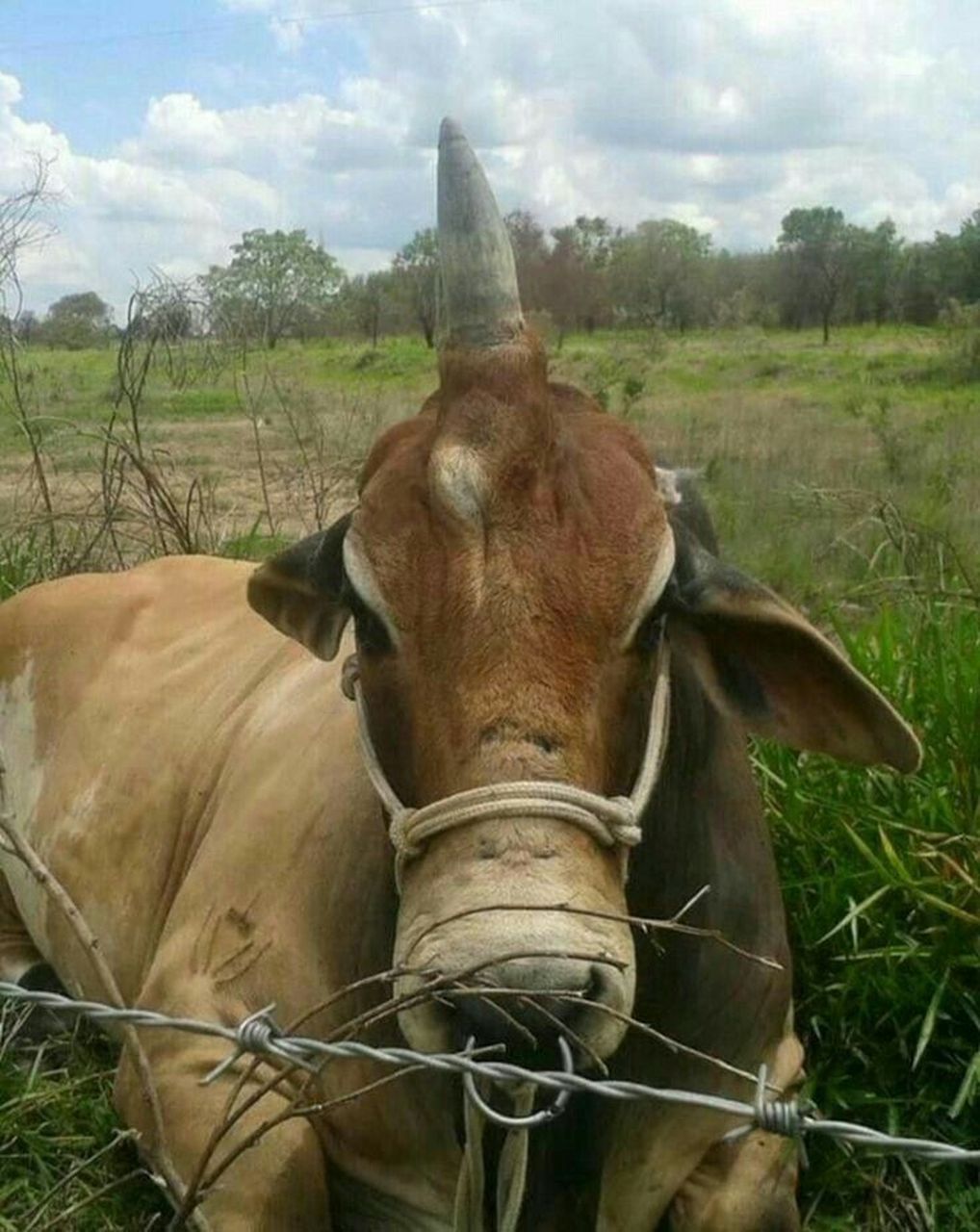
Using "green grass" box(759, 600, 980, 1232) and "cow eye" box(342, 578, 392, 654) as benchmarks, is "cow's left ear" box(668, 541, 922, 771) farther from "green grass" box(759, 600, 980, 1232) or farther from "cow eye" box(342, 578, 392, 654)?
Answer: "green grass" box(759, 600, 980, 1232)

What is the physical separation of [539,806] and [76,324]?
16.2m

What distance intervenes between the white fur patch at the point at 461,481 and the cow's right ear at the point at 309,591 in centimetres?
43

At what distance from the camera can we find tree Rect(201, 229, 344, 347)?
8594 mm

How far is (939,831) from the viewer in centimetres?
394

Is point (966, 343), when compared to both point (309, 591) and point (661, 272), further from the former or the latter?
point (309, 591)

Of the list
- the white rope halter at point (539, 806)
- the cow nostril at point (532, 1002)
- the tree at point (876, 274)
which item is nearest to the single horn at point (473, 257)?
the white rope halter at point (539, 806)

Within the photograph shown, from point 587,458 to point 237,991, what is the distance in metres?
1.41

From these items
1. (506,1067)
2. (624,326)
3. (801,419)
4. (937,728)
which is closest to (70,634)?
(937,728)

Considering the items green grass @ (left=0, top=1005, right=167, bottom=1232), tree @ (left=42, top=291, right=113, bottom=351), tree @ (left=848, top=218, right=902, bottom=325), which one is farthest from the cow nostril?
tree @ (left=848, top=218, right=902, bottom=325)

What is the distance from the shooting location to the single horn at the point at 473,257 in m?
2.92

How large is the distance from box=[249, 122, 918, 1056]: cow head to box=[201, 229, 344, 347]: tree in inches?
216

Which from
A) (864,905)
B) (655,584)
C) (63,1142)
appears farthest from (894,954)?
(63,1142)

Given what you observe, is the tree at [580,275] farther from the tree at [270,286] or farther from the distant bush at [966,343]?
the distant bush at [966,343]

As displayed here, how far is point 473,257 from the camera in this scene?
2.92 metres
